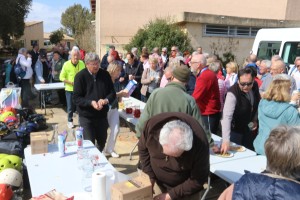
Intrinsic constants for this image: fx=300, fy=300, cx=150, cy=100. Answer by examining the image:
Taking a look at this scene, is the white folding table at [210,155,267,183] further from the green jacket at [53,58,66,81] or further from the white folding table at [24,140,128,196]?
the green jacket at [53,58,66,81]

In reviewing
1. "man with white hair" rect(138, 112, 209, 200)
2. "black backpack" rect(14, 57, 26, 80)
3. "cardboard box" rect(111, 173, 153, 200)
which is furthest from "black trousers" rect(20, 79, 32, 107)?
"cardboard box" rect(111, 173, 153, 200)

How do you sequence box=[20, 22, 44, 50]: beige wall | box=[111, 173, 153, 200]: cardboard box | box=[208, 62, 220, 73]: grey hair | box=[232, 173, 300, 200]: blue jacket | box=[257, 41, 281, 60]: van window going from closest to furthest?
box=[232, 173, 300, 200]: blue jacket < box=[111, 173, 153, 200]: cardboard box < box=[208, 62, 220, 73]: grey hair < box=[257, 41, 281, 60]: van window < box=[20, 22, 44, 50]: beige wall

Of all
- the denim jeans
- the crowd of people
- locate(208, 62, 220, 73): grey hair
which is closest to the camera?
the crowd of people

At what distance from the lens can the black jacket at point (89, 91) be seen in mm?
3824

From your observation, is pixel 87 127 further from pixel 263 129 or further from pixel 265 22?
pixel 265 22

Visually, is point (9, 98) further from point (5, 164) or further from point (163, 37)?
point (163, 37)

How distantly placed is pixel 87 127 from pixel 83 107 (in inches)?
10.9

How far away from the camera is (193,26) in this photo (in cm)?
1491

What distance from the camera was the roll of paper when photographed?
209 centimetres

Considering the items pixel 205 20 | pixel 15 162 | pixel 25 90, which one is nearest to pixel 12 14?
pixel 205 20

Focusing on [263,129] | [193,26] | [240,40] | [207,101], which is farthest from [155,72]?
[240,40]

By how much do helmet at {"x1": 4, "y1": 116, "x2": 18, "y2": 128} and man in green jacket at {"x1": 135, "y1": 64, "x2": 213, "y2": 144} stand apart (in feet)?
10.5

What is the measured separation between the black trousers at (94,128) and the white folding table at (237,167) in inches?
69.7

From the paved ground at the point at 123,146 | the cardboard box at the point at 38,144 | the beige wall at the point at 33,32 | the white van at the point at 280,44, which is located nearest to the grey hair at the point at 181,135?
the cardboard box at the point at 38,144
